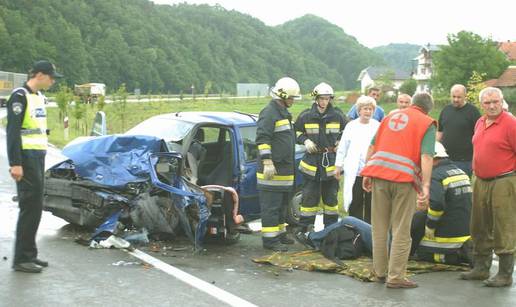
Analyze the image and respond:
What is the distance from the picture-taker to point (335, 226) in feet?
23.7

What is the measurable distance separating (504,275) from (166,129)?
452 cm

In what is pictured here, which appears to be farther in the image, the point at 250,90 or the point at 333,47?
the point at 333,47

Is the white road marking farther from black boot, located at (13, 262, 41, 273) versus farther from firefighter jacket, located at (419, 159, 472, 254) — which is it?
firefighter jacket, located at (419, 159, 472, 254)

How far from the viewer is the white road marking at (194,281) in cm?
538

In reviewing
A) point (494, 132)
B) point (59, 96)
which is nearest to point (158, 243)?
point (494, 132)

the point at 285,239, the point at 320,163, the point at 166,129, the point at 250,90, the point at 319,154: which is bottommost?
the point at 285,239

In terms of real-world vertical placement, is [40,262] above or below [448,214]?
below

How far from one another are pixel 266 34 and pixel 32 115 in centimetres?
12993

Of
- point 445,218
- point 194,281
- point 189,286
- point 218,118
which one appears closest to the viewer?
point 189,286

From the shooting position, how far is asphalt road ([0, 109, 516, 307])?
17.6 feet

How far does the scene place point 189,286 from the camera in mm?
5773

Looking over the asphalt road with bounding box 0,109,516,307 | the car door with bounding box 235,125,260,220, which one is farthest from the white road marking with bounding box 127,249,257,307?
the car door with bounding box 235,125,260,220

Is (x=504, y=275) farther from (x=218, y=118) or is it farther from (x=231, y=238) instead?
(x=218, y=118)

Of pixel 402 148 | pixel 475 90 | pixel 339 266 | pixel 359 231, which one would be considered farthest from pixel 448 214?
pixel 475 90
